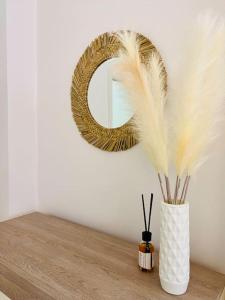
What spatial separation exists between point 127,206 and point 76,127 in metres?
0.52

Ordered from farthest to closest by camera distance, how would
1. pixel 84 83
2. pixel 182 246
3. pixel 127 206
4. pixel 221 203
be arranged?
1. pixel 84 83
2. pixel 127 206
3. pixel 221 203
4. pixel 182 246

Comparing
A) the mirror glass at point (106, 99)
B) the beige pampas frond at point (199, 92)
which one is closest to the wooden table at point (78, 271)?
the beige pampas frond at point (199, 92)

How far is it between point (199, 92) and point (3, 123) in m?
1.18

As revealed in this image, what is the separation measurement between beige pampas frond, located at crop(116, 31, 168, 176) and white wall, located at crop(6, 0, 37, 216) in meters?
0.97

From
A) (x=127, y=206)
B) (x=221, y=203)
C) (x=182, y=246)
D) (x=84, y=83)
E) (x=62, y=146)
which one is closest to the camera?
(x=182, y=246)

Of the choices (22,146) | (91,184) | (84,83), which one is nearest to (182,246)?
(91,184)

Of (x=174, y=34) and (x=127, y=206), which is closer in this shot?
(x=174, y=34)

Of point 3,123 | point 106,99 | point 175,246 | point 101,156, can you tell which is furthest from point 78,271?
point 3,123

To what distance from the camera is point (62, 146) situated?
4.92 feet

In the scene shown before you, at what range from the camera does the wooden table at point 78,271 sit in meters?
0.82

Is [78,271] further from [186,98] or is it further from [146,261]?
[186,98]

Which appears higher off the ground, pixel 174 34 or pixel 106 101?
pixel 174 34

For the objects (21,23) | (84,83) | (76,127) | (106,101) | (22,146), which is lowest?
(22,146)

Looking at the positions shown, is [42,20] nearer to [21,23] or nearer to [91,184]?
[21,23]
